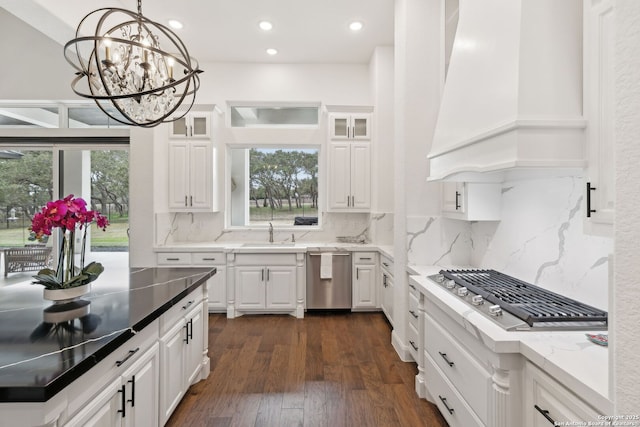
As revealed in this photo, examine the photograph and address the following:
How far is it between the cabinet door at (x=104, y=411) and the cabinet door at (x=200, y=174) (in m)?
3.18

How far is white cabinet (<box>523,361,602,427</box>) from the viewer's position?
1024 millimetres

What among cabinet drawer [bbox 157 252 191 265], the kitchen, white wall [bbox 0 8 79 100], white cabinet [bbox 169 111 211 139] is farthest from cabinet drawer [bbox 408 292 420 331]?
white wall [bbox 0 8 79 100]

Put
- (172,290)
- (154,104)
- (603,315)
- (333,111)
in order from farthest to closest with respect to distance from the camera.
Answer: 1. (333,111)
2. (154,104)
3. (172,290)
4. (603,315)

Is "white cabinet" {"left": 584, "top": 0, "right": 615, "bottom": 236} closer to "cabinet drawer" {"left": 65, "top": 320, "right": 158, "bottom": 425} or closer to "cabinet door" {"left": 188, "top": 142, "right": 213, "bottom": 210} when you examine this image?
"cabinet drawer" {"left": 65, "top": 320, "right": 158, "bottom": 425}

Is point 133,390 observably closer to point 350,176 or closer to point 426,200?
point 426,200

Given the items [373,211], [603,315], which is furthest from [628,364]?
[373,211]

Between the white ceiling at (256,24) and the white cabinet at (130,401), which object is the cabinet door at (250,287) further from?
the white ceiling at (256,24)

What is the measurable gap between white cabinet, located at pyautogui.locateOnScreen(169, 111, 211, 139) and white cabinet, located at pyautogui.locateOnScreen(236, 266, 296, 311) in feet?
6.33

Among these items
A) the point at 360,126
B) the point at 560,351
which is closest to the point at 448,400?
the point at 560,351

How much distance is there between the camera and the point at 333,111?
443 cm

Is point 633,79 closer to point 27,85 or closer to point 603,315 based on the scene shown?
point 603,315

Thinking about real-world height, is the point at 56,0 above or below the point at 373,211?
above

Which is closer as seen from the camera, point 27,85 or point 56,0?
point 56,0

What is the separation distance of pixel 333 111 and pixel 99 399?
13.1 feet
